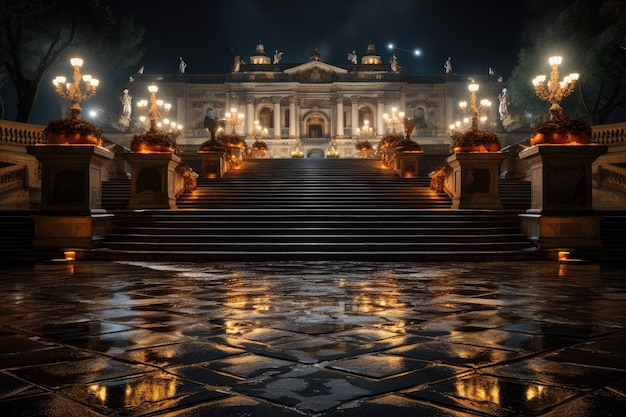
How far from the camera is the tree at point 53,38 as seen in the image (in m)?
30.7

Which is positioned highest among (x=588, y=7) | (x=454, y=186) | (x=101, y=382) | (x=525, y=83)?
Answer: (x=588, y=7)

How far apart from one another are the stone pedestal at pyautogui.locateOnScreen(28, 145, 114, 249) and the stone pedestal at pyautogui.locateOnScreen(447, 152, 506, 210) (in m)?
10.7

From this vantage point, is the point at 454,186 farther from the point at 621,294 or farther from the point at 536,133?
the point at 621,294

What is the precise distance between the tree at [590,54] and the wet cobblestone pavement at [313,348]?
30.5m

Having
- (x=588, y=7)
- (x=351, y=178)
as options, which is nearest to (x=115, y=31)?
(x=351, y=178)

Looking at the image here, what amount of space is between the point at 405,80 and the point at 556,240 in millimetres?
76241

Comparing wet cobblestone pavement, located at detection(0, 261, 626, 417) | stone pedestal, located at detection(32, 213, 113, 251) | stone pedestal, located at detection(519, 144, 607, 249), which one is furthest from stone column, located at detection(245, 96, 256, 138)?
wet cobblestone pavement, located at detection(0, 261, 626, 417)

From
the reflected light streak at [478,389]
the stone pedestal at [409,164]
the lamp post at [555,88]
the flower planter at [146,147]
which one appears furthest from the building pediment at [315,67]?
the reflected light streak at [478,389]

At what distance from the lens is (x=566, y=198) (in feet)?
46.4

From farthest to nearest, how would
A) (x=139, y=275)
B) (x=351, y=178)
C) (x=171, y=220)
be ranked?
(x=351, y=178)
(x=171, y=220)
(x=139, y=275)

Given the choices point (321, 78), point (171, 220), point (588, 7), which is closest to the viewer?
point (171, 220)

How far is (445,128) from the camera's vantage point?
86.5 meters

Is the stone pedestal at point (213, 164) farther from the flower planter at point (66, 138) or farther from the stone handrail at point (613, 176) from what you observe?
the stone handrail at point (613, 176)

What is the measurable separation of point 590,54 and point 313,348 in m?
36.5
